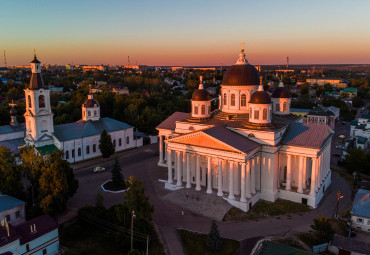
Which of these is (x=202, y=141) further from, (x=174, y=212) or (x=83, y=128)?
(x=83, y=128)

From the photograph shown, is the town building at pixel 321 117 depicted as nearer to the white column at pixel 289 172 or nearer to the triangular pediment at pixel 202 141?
the white column at pixel 289 172

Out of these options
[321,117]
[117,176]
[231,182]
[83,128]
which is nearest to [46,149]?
[83,128]

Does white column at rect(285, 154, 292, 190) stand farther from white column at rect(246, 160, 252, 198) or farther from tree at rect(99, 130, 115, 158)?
tree at rect(99, 130, 115, 158)

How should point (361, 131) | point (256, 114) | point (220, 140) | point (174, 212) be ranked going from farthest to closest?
point (361, 131) → point (256, 114) → point (174, 212) → point (220, 140)

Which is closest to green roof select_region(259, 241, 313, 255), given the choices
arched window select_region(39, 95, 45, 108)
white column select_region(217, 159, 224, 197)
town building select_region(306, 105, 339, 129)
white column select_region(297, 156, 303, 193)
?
white column select_region(217, 159, 224, 197)

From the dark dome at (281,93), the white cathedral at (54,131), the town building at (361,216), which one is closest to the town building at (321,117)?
the dark dome at (281,93)

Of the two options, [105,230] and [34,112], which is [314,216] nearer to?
[105,230]
